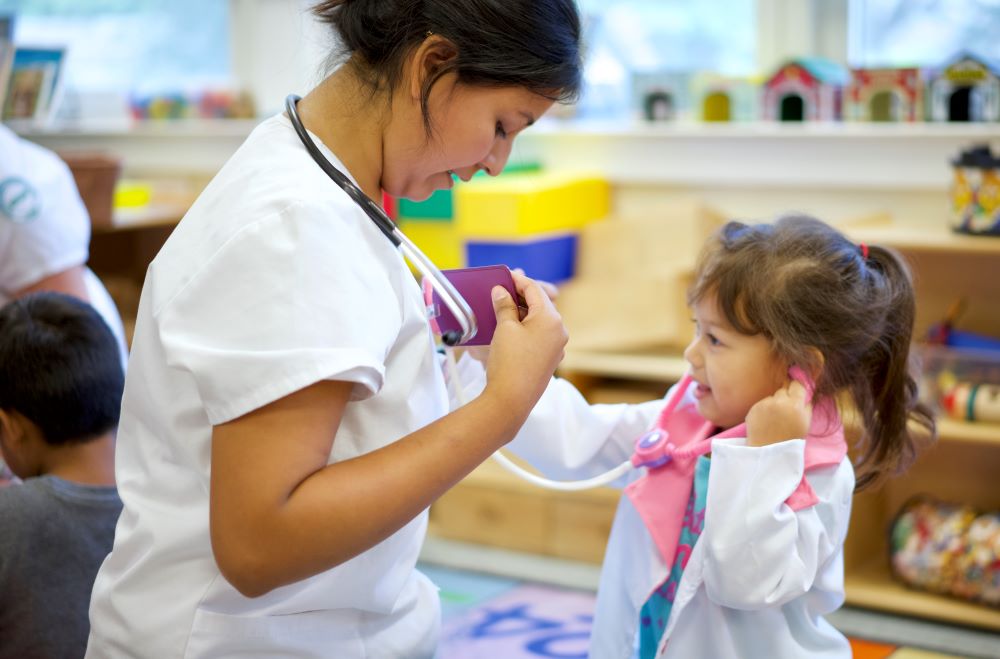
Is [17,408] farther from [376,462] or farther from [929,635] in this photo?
[929,635]

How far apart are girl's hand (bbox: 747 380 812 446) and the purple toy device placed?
31cm

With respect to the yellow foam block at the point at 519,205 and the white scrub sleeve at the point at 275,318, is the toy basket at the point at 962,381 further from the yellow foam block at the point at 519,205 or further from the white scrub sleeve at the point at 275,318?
the white scrub sleeve at the point at 275,318

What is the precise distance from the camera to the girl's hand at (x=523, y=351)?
96cm

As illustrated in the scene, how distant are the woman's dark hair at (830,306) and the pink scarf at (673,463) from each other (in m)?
0.04

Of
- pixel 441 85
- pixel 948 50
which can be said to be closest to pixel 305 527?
pixel 441 85

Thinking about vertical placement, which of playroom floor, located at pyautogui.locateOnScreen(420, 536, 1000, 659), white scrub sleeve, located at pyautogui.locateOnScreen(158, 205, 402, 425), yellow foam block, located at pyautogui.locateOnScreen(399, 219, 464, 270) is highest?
white scrub sleeve, located at pyautogui.locateOnScreen(158, 205, 402, 425)

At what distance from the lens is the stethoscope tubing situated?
3.23 ft

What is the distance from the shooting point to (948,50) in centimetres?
277

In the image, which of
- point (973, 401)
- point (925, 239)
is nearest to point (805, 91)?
point (925, 239)

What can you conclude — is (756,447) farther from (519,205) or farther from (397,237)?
Result: (519,205)

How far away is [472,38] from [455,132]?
0.08 metres

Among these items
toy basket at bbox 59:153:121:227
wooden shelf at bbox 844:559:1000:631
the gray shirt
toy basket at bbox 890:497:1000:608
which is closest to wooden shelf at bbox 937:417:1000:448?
toy basket at bbox 890:497:1000:608

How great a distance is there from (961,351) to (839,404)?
44.5 inches

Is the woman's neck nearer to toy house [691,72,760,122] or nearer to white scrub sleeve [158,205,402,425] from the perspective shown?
white scrub sleeve [158,205,402,425]
